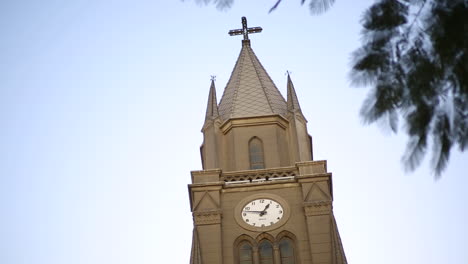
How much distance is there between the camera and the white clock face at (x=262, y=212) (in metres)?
34.7

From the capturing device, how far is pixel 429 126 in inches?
334

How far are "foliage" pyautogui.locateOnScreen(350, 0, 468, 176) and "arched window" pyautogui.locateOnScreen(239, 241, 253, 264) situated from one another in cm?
2573

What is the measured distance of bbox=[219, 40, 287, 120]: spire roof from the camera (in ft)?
134

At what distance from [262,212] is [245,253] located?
201cm

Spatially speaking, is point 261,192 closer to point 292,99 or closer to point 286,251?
point 286,251

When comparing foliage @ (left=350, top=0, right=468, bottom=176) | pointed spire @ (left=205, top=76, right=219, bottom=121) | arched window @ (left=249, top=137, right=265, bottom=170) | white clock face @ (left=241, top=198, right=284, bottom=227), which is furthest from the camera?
pointed spire @ (left=205, top=76, right=219, bottom=121)

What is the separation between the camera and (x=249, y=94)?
42.5 m

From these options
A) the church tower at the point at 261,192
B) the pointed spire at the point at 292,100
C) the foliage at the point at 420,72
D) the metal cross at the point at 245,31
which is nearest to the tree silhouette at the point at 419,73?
the foliage at the point at 420,72

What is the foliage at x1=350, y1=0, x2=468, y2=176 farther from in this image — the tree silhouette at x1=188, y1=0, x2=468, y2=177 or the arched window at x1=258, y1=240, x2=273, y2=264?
the arched window at x1=258, y1=240, x2=273, y2=264

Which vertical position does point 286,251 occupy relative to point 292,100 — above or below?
below

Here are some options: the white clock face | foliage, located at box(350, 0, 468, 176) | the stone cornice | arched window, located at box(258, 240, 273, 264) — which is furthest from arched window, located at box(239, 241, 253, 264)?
foliage, located at box(350, 0, 468, 176)

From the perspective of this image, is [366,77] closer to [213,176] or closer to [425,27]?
[425,27]

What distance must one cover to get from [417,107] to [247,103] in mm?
33262

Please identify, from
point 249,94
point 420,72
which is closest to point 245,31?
point 249,94
